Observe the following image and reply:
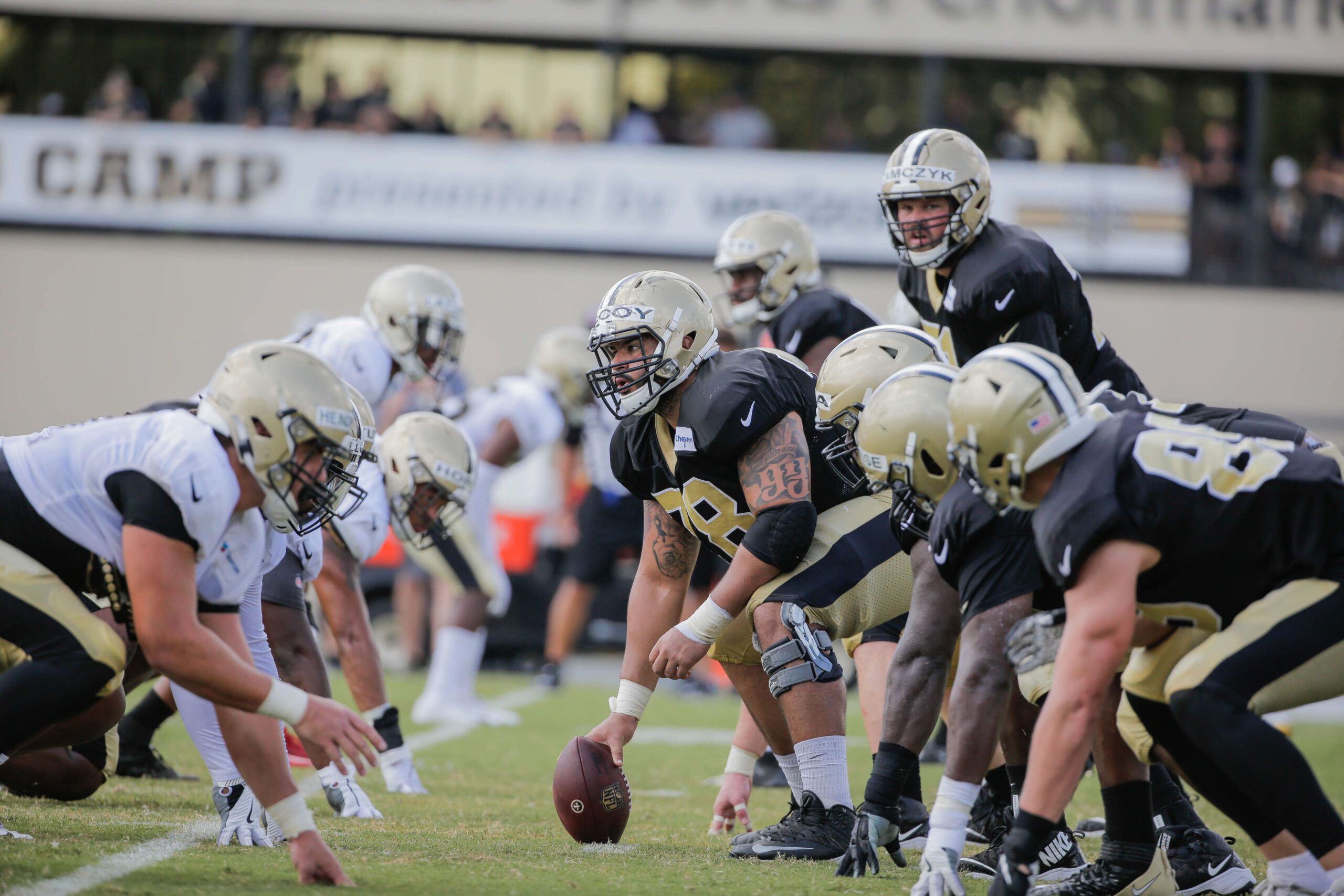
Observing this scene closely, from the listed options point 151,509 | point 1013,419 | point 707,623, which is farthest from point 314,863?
point 1013,419

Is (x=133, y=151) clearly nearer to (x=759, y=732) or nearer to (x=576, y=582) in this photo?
(x=576, y=582)

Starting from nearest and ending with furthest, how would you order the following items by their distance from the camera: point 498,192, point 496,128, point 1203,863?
point 1203,863 < point 498,192 < point 496,128

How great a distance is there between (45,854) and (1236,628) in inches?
120

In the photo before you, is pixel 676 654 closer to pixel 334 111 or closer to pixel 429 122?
pixel 429 122

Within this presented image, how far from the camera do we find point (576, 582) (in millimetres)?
9883

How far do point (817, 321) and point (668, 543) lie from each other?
5.00 feet

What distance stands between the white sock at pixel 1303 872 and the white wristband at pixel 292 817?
232cm

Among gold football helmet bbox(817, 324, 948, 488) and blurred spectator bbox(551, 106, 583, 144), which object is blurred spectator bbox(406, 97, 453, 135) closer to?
blurred spectator bbox(551, 106, 583, 144)

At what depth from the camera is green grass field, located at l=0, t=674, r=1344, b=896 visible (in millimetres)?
3578

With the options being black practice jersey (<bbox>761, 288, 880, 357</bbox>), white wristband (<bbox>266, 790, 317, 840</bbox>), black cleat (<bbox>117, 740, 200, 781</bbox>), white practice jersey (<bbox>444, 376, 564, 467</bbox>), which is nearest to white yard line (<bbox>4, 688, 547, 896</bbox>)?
white wristband (<bbox>266, 790, 317, 840</bbox>)

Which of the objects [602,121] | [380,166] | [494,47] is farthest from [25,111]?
[602,121]

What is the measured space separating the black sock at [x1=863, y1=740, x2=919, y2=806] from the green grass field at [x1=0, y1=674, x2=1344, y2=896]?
22 cm

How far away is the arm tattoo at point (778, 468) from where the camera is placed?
13.9 feet

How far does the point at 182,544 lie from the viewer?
129 inches
